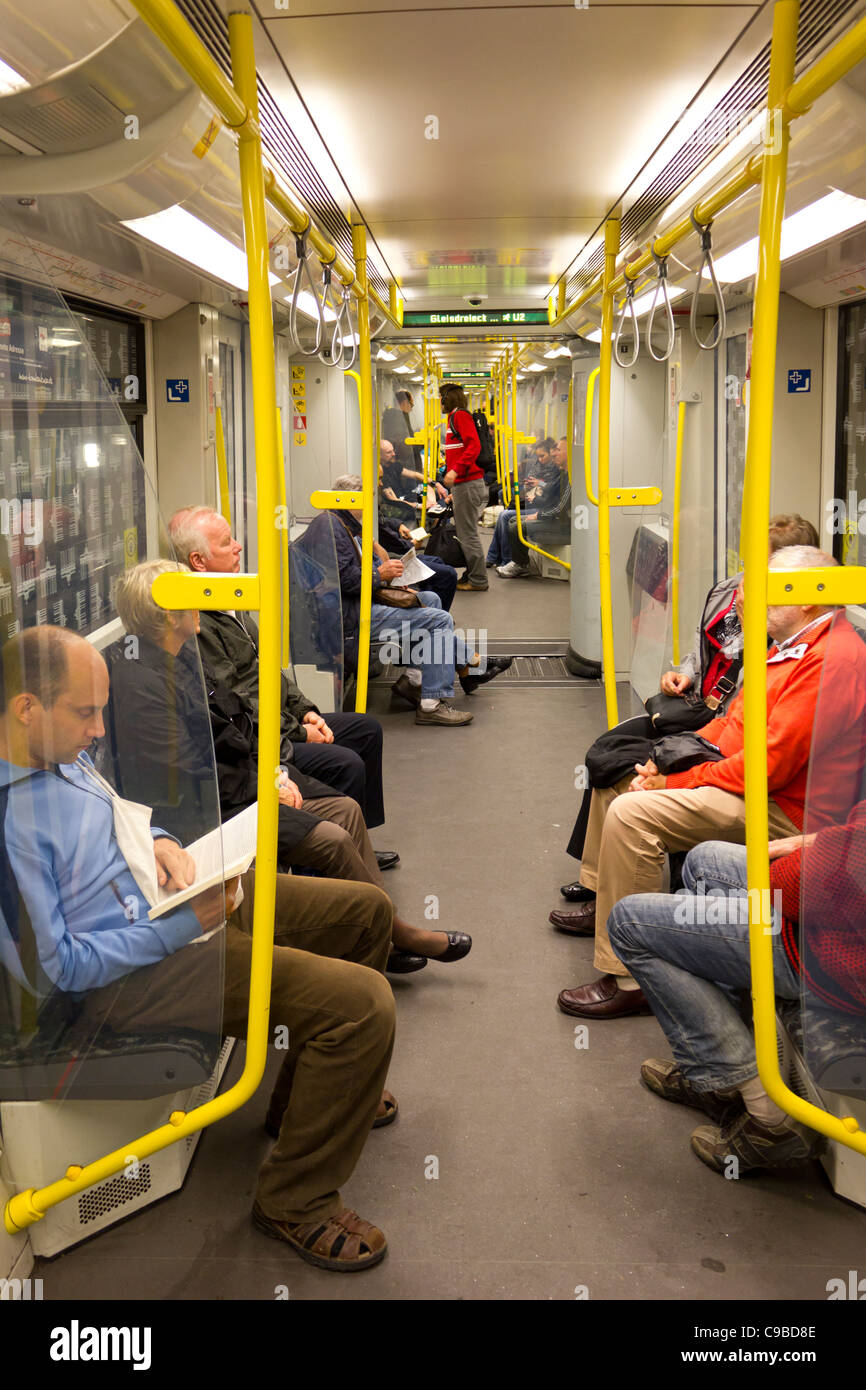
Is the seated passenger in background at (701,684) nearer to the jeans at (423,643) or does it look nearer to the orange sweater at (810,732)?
the orange sweater at (810,732)

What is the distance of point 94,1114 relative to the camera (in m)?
2.34

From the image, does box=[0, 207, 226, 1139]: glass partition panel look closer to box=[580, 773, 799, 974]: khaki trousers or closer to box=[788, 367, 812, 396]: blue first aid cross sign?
box=[580, 773, 799, 974]: khaki trousers

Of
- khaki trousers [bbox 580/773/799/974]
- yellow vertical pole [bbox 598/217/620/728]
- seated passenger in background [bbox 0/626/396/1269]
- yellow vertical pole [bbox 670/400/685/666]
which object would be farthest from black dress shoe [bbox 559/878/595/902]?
seated passenger in background [bbox 0/626/396/1269]

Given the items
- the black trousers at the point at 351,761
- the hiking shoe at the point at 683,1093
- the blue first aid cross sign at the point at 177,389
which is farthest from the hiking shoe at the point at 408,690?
the hiking shoe at the point at 683,1093

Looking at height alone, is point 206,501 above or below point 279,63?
below

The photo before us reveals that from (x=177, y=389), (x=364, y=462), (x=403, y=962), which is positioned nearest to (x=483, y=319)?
(x=364, y=462)

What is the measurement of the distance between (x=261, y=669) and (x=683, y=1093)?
1712mm

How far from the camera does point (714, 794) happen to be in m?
3.41

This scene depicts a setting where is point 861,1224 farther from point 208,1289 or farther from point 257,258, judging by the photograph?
point 257,258

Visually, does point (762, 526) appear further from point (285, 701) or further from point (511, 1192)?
point (285, 701)

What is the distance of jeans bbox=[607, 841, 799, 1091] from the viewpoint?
2.75 m

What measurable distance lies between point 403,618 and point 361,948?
4.53 meters

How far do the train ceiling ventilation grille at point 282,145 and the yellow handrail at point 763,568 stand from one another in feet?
3.71
